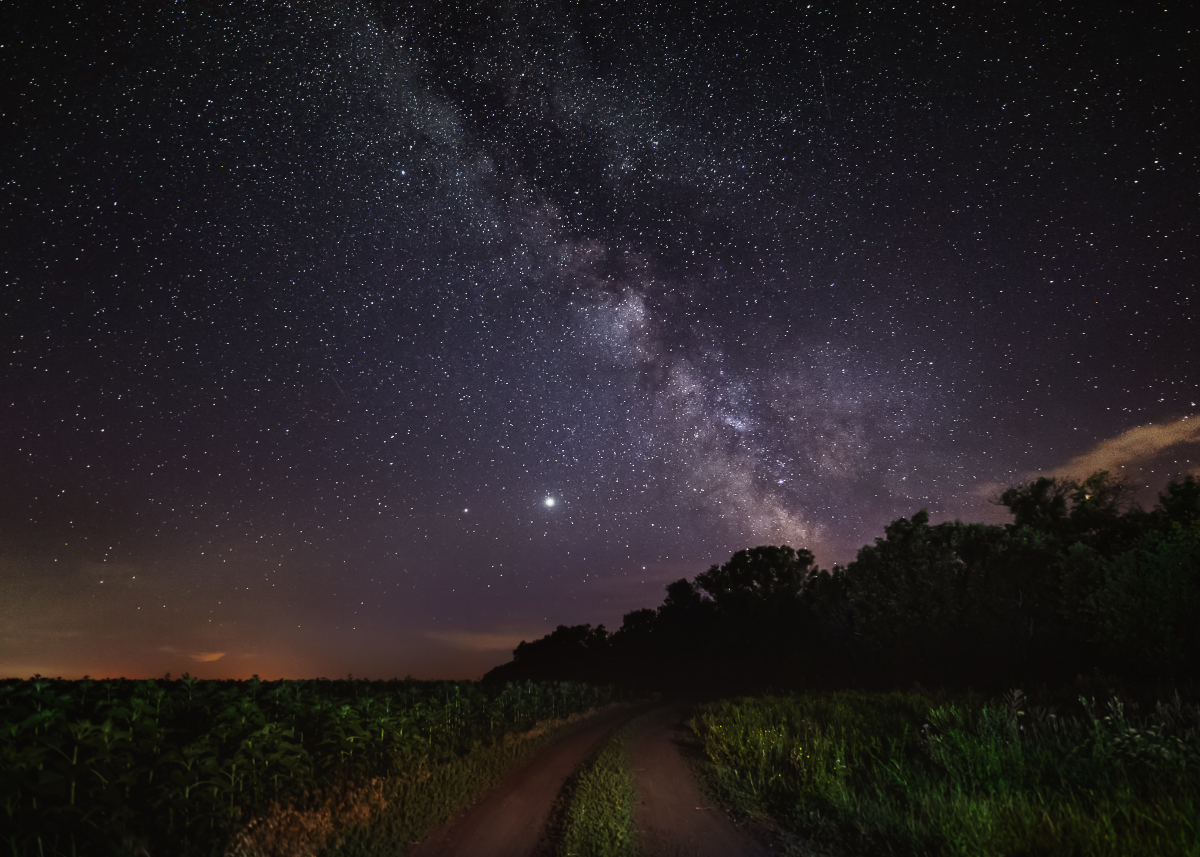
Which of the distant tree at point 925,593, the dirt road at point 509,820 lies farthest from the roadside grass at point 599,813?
the distant tree at point 925,593

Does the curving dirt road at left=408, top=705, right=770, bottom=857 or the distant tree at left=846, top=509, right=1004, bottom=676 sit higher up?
the distant tree at left=846, top=509, right=1004, bottom=676

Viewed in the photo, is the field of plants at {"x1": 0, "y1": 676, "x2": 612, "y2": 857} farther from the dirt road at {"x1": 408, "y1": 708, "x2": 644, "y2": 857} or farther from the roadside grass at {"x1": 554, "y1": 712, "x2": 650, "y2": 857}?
the roadside grass at {"x1": 554, "y1": 712, "x2": 650, "y2": 857}

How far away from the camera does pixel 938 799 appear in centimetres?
642

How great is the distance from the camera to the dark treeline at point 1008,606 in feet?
67.6

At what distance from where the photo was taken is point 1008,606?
1195 inches

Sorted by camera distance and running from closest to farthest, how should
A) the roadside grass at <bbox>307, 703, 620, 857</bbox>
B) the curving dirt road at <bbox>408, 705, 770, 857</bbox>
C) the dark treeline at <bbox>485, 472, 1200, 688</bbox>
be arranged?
1. the roadside grass at <bbox>307, 703, 620, 857</bbox>
2. the curving dirt road at <bbox>408, 705, 770, 857</bbox>
3. the dark treeline at <bbox>485, 472, 1200, 688</bbox>

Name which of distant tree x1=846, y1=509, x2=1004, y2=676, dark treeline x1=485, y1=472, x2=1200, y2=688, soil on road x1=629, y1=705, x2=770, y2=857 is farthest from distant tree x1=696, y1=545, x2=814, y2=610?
soil on road x1=629, y1=705, x2=770, y2=857

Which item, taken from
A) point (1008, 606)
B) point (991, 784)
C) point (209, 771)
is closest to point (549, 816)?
point (209, 771)

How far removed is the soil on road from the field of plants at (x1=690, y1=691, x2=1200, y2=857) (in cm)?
65

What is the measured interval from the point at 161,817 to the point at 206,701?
2863mm

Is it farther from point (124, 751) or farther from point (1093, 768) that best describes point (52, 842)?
point (1093, 768)

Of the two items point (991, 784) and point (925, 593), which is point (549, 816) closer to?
point (991, 784)

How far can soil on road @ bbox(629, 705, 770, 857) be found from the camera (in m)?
6.94

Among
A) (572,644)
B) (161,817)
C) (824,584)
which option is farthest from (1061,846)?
(572,644)
